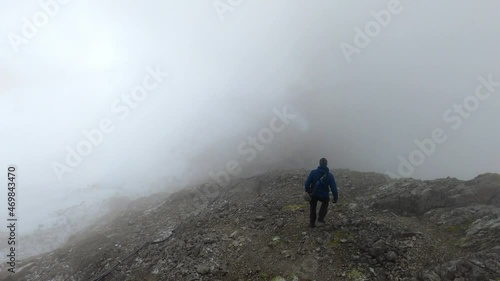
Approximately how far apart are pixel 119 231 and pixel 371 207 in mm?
14567

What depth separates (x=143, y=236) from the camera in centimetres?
1577

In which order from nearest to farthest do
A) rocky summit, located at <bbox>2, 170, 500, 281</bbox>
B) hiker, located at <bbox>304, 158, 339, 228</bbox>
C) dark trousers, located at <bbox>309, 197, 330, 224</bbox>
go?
rocky summit, located at <bbox>2, 170, 500, 281</bbox> < hiker, located at <bbox>304, 158, 339, 228</bbox> < dark trousers, located at <bbox>309, 197, 330, 224</bbox>

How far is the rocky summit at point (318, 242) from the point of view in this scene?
9422 millimetres

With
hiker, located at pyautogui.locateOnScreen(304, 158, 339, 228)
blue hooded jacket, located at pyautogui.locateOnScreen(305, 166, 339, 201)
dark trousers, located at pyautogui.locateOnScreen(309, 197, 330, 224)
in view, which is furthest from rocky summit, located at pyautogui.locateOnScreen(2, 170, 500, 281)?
blue hooded jacket, located at pyautogui.locateOnScreen(305, 166, 339, 201)

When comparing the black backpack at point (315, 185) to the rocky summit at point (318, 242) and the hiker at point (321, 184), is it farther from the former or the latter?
the rocky summit at point (318, 242)

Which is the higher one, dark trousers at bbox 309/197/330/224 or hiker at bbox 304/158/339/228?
hiker at bbox 304/158/339/228

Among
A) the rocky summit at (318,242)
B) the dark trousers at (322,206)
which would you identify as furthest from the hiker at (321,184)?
the rocky summit at (318,242)

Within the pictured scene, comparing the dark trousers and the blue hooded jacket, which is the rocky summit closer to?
the dark trousers

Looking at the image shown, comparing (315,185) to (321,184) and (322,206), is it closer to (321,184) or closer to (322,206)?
(321,184)

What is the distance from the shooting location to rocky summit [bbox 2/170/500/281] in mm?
9422

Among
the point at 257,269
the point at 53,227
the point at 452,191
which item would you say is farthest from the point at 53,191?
the point at 452,191

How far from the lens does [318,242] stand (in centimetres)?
1078

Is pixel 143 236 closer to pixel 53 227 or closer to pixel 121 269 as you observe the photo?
pixel 121 269

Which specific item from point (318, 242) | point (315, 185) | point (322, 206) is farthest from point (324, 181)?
point (318, 242)
